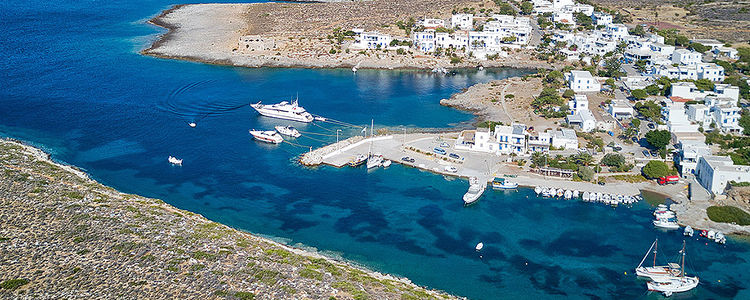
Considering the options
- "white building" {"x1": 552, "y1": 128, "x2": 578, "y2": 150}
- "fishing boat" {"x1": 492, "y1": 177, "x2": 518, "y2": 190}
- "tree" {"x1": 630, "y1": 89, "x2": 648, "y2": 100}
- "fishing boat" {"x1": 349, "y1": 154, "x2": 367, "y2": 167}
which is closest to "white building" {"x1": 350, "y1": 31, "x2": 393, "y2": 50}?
"tree" {"x1": 630, "y1": 89, "x2": 648, "y2": 100}

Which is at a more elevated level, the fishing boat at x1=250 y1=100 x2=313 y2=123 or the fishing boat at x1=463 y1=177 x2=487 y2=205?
the fishing boat at x1=250 y1=100 x2=313 y2=123

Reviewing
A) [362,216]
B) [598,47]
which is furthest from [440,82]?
→ [362,216]

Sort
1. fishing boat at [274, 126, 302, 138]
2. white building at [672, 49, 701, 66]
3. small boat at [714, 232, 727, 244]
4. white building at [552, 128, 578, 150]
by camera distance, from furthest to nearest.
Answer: white building at [672, 49, 701, 66] → fishing boat at [274, 126, 302, 138] → white building at [552, 128, 578, 150] → small boat at [714, 232, 727, 244]

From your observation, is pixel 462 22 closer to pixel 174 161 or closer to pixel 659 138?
pixel 659 138

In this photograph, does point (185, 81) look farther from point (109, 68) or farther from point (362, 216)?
point (362, 216)

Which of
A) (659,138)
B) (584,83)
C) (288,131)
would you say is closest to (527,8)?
(584,83)

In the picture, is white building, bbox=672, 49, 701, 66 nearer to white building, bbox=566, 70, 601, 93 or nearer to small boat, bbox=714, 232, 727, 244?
white building, bbox=566, 70, 601, 93
